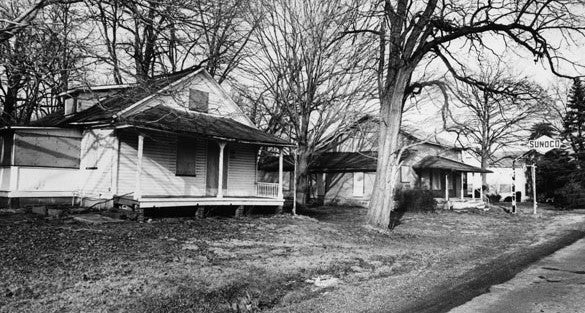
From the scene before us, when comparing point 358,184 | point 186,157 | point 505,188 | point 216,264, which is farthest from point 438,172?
point 216,264

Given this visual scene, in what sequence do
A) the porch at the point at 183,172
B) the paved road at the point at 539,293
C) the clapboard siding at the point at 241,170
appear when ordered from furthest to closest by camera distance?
the clapboard siding at the point at 241,170 → the porch at the point at 183,172 → the paved road at the point at 539,293

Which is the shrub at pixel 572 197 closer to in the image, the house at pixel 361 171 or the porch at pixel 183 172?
the house at pixel 361 171

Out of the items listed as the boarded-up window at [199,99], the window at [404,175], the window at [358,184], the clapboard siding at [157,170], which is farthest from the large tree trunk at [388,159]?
the window at [404,175]

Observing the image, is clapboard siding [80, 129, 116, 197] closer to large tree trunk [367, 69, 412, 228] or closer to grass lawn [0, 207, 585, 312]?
grass lawn [0, 207, 585, 312]

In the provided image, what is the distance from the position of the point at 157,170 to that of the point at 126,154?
4.41 ft

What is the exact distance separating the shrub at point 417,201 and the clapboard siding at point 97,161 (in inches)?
649

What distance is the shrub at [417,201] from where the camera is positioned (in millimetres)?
27786

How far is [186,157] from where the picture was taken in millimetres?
19375

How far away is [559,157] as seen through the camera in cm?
4416

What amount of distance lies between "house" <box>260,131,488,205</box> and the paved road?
A: 20205mm

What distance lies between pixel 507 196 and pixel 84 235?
1961 inches

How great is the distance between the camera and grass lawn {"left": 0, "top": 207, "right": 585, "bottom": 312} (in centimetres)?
662

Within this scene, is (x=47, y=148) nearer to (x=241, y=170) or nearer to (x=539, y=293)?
(x=241, y=170)

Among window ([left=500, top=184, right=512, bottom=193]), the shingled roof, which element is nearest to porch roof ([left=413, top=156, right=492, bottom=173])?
the shingled roof
